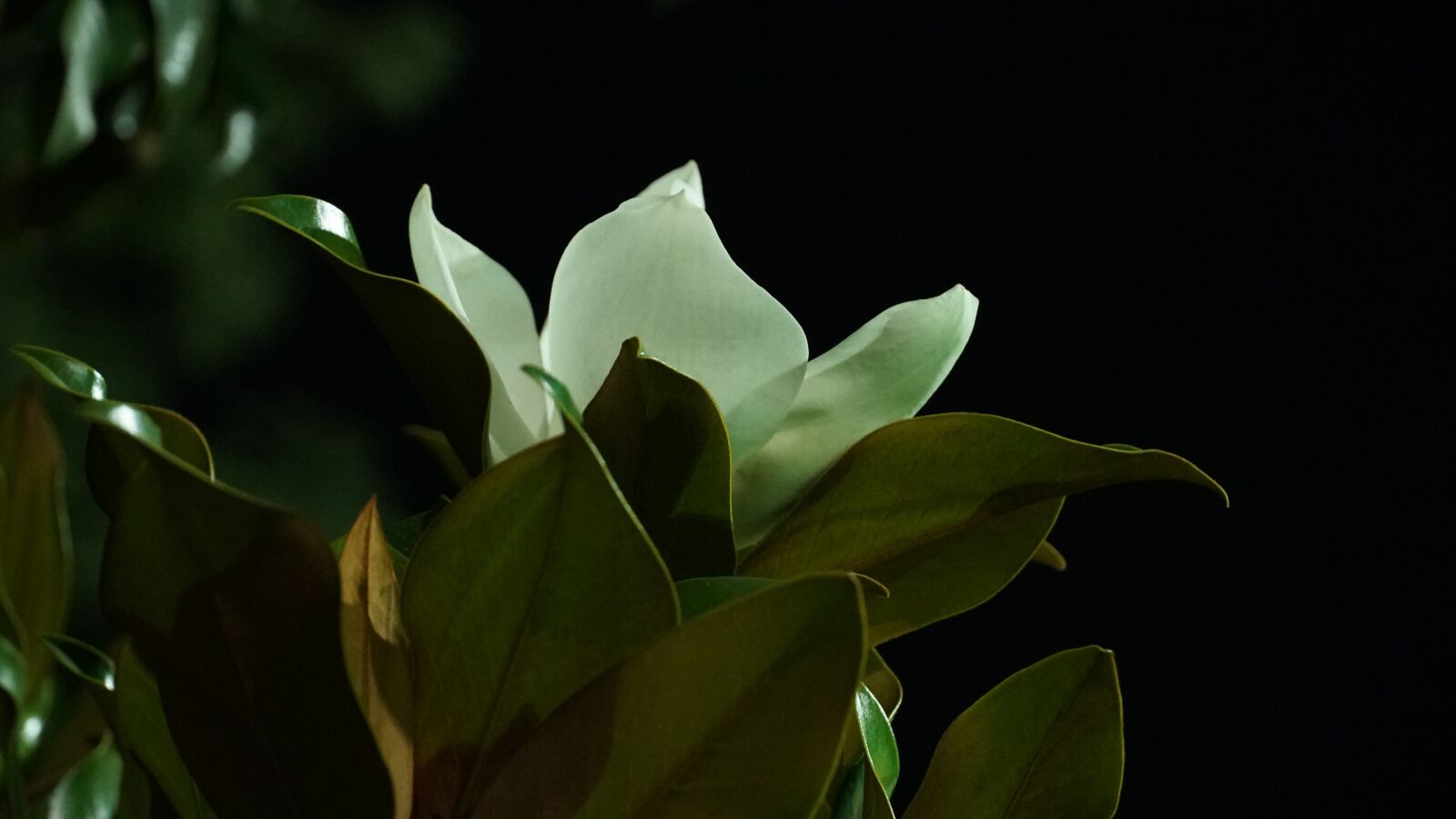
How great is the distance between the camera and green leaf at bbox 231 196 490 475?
0.23 meters

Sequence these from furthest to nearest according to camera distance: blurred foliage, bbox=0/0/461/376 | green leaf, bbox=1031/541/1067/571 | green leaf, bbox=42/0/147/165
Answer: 1. blurred foliage, bbox=0/0/461/376
2. green leaf, bbox=42/0/147/165
3. green leaf, bbox=1031/541/1067/571

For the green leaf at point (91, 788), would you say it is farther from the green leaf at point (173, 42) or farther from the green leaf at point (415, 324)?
the green leaf at point (173, 42)

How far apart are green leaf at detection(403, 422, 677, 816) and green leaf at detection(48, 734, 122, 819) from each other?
14 centimetres

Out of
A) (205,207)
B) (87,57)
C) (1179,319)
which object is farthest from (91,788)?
(1179,319)

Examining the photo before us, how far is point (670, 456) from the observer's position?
0.23m

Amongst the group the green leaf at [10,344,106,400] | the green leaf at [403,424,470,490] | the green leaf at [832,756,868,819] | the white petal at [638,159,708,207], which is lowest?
the green leaf at [832,756,868,819]

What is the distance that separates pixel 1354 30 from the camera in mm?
2480

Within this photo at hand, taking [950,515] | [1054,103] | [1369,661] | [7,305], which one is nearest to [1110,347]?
[1054,103]

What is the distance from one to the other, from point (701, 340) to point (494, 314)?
5 cm

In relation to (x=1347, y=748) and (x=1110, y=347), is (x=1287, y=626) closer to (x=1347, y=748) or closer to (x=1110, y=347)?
(x=1347, y=748)

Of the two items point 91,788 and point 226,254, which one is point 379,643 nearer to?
point 91,788

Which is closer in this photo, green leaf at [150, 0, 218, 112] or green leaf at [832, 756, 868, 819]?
green leaf at [832, 756, 868, 819]

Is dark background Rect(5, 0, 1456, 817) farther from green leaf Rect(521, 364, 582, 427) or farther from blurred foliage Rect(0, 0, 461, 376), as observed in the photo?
green leaf Rect(521, 364, 582, 427)

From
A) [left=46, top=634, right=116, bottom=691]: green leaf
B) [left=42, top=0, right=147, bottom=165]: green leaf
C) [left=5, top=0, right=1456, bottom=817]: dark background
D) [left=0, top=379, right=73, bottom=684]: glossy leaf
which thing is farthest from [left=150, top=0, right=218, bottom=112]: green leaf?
[left=5, top=0, right=1456, bottom=817]: dark background
